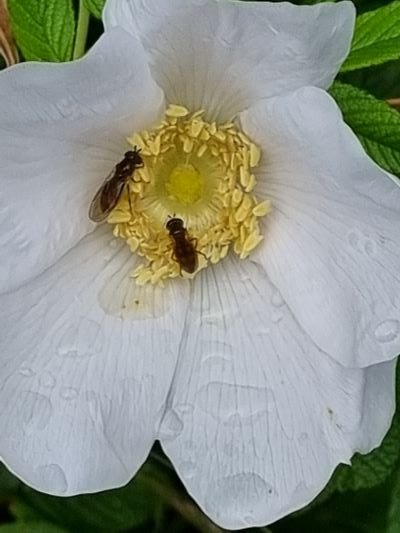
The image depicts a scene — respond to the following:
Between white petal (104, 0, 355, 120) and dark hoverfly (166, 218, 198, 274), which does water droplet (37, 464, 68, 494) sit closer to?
dark hoverfly (166, 218, 198, 274)

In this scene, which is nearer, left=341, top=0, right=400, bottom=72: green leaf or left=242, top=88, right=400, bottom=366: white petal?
left=242, top=88, right=400, bottom=366: white petal

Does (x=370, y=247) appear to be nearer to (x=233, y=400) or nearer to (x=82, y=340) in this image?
(x=233, y=400)

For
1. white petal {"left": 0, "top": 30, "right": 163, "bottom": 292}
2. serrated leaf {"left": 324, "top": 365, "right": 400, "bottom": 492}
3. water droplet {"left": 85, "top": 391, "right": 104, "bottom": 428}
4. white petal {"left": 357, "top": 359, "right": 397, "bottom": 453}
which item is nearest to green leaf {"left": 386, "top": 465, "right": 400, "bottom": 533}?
serrated leaf {"left": 324, "top": 365, "right": 400, "bottom": 492}

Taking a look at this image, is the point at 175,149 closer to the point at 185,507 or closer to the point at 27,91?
the point at 27,91

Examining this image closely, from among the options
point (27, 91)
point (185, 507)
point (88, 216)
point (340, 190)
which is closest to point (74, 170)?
point (88, 216)

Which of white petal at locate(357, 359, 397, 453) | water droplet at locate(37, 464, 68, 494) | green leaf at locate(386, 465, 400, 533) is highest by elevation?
water droplet at locate(37, 464, 68, 494)

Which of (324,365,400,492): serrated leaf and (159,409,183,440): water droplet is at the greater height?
(159,409,183,440): water droplet
